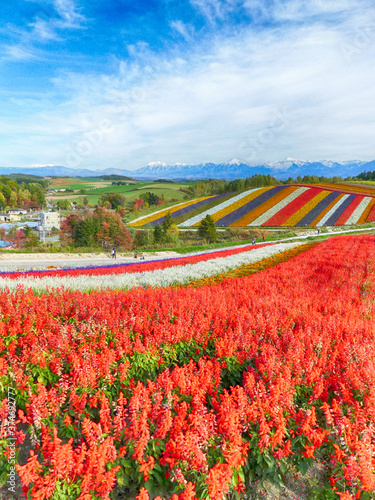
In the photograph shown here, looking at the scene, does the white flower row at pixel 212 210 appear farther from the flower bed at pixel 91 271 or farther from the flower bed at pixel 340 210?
the flower bed at pixel 91 271

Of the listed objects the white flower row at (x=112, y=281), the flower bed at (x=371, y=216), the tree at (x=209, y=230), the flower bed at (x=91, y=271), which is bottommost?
the flower bed at (x=91, y=271)

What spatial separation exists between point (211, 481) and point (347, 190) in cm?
8433

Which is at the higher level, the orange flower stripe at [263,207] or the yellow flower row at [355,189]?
the yellow flower row at [355,189]

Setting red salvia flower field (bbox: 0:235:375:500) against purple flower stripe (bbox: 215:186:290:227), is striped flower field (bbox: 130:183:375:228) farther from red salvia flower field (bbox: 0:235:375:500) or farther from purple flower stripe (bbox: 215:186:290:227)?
red salvia flower field (bbox: 0:235:375:500)

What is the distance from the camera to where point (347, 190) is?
74.9 metres

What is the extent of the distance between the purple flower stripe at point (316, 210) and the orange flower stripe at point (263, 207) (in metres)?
8.46

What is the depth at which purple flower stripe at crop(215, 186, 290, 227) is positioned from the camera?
59.4 metres

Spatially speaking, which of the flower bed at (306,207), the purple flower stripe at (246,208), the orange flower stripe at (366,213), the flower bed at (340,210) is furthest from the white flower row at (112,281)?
the orange flower stripe at (366,213)

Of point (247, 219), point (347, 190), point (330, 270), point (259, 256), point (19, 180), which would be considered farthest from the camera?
point (19, 180)

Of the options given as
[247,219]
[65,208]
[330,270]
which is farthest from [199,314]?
[65,208]

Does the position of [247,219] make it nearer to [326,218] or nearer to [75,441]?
[326,218]

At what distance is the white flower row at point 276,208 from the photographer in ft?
189

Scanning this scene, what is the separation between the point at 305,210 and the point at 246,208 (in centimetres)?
1210

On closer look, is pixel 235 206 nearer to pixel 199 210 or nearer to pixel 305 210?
pixel 199 210
